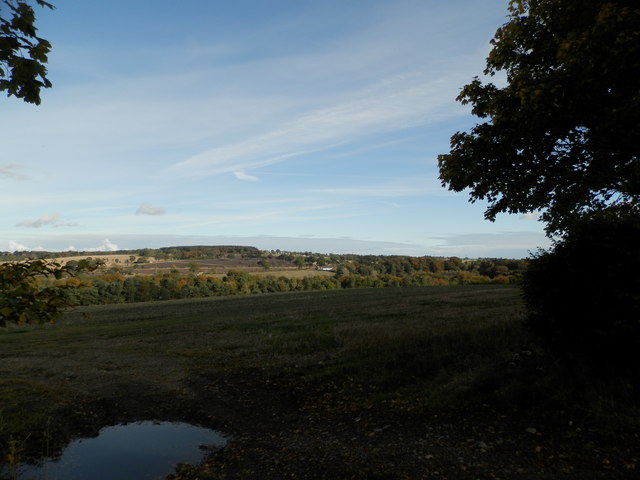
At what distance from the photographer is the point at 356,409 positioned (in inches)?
379

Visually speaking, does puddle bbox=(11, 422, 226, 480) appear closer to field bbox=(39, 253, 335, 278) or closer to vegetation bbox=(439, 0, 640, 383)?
vegetation bbox=(439, 0, 640, 383)

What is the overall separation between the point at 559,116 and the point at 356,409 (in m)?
9.72

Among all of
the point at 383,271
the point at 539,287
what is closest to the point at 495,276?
the point at 383,271

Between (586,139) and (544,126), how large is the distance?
1.74 m

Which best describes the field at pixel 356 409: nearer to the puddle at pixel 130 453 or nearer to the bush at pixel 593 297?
the puddle at pixel 130 453

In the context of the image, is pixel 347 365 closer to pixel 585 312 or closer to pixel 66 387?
pixel 585 312

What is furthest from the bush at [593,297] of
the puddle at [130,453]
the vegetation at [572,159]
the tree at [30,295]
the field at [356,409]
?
the tree at [30,295]

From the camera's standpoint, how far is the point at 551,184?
12391 millimetres

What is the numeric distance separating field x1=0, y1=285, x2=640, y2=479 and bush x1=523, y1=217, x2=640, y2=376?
115 cm

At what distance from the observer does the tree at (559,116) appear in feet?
30.8

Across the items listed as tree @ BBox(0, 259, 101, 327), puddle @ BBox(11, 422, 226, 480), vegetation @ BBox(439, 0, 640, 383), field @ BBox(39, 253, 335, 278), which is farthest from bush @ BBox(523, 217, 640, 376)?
field @ BBox(39, 253, 335, 278)

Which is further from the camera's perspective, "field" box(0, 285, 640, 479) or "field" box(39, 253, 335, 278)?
"field" box(39, 253, 335, 278)

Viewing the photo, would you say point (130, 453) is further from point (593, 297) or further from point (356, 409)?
point (593, 297)

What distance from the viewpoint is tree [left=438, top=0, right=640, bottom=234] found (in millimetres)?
9398
